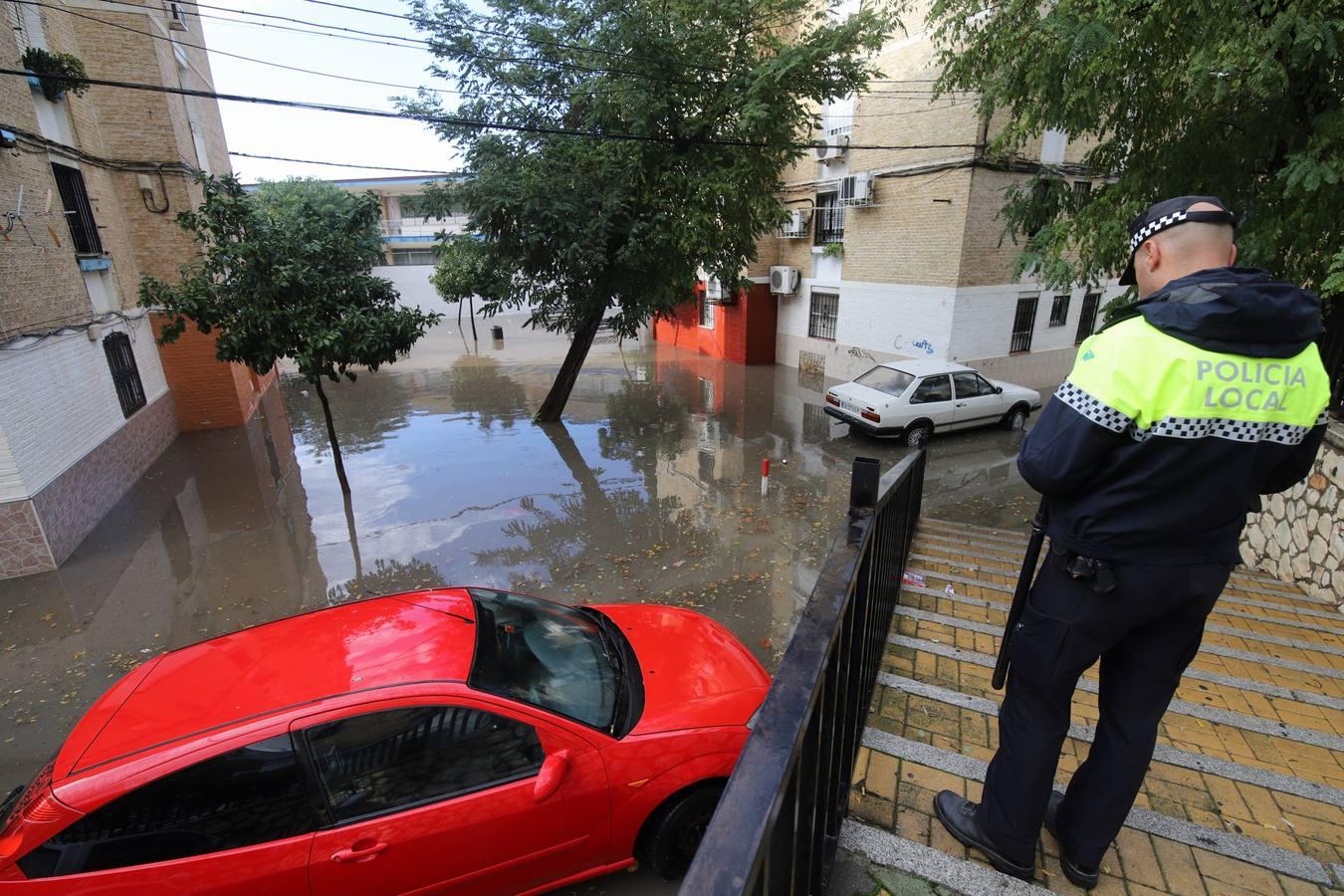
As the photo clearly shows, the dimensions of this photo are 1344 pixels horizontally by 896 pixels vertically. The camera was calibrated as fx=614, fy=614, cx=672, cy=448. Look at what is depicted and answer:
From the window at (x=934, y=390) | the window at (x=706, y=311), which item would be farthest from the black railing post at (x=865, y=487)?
the window at (x=706, y=311)

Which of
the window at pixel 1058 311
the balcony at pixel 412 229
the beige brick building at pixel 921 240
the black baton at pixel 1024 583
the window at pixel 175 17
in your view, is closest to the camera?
the black baton at pixel 1024 583

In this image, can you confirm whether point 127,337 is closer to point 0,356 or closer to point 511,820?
point 0,356

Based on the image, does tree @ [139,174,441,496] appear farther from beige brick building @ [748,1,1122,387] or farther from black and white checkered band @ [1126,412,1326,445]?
beige brick building @ [748,1,1122,387]

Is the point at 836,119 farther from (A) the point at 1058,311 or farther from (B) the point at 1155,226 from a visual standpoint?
(B) the point at 1155,226

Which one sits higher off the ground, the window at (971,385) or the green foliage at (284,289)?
the green foliage at (284,289)

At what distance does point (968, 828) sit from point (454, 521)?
23.5ft

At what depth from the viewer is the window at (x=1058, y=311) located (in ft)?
48.6

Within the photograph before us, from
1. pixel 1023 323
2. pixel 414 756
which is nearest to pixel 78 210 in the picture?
pixel 414 756

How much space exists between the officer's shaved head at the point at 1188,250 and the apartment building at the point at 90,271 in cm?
942

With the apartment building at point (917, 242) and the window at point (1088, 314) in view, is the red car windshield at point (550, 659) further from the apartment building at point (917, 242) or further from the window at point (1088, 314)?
the window at point (1088, 314)

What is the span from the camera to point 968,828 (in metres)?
1.83

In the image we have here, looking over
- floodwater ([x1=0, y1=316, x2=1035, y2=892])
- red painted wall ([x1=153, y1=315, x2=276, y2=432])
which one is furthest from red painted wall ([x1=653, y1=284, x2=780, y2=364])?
red painted wall ([x1=153, y1=315, x2=276, y2=432])

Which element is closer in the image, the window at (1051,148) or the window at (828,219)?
the window at (1051,148)

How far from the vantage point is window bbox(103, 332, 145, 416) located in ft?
31.4
